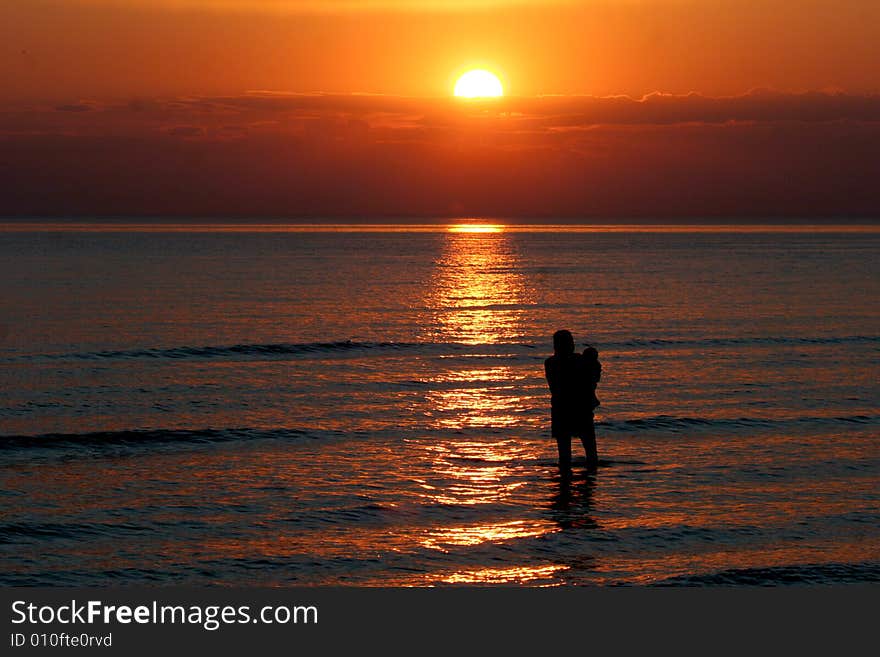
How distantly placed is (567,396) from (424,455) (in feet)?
9.87

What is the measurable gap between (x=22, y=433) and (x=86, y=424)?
1.28m

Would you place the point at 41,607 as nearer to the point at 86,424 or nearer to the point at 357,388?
the point at 86,424

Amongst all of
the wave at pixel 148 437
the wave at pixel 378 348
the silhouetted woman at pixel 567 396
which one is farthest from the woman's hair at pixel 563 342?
the wave at pixel 378 348

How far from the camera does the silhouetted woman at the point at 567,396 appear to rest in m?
15.5

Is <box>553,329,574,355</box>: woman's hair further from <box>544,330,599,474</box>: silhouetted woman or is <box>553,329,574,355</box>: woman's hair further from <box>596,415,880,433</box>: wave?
<box>596,415,880,433</box>: wave

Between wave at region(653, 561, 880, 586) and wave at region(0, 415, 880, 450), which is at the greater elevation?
wave at region(0, 415, 880, 450)

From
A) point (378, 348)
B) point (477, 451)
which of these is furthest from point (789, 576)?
point (378, 348)

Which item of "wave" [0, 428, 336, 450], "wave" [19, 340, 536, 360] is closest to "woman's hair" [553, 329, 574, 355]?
"wave" [0, 428, 336, 450]

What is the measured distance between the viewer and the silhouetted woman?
15.5 meters

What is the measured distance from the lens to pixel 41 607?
31.5 ft

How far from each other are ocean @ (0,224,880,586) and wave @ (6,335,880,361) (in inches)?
7.5

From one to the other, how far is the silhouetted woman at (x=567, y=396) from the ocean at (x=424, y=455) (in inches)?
22.8

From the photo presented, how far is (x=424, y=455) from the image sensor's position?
57.7 feet

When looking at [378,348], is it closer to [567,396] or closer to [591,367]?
[567,396]
